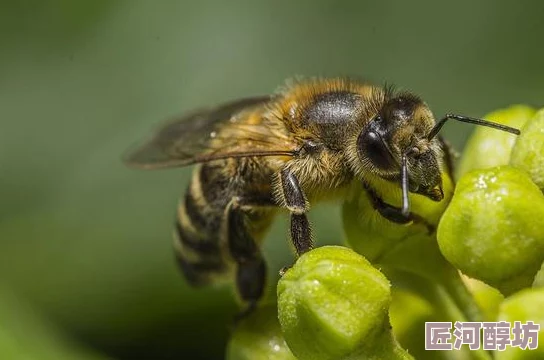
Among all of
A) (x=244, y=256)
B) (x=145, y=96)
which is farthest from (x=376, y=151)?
(x=145, y=96)

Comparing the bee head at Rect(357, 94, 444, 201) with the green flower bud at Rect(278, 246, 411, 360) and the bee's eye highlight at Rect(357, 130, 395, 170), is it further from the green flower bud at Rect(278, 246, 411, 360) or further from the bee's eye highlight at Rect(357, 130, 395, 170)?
the green flower bud at Rect(278, 246, 411, 360)

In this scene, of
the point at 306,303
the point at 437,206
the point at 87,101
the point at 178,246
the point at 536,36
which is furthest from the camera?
the point at 87,101

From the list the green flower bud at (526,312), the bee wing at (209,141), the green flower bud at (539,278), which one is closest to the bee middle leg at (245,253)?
the bee wing at (209,141)

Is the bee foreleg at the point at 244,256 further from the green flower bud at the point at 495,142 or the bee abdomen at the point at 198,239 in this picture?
the green flower bud at the point at 495,142

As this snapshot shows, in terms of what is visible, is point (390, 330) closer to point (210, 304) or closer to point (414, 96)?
point (414, 96)

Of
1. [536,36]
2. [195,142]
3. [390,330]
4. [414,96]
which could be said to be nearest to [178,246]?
[195,142]

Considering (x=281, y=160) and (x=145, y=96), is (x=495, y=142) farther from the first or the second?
(x=145, y=96)
